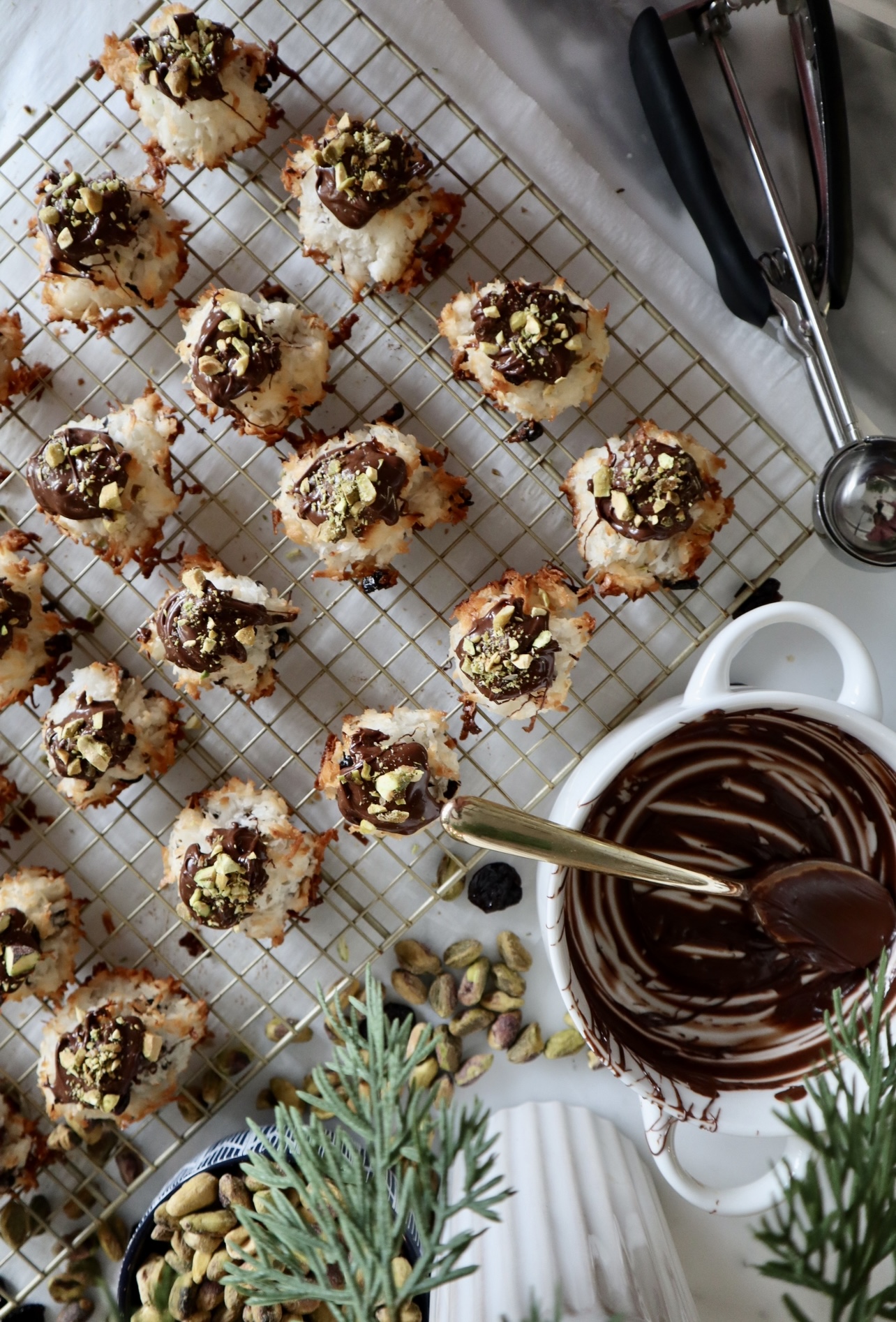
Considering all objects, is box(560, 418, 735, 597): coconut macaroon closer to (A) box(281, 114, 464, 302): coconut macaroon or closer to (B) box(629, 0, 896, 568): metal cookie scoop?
(B) box(629, 0, 896, 568): metal cookie scoop

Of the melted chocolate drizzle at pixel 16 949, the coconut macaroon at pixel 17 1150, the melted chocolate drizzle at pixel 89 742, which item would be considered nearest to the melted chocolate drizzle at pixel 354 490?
the melted chocolate drizzle at pixel 89 742

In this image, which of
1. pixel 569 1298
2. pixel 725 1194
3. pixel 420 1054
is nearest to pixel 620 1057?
pixel 725 1194

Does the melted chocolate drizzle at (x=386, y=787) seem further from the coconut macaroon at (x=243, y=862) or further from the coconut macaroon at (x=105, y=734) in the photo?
the coconut macaroon at (x=105, y=734)

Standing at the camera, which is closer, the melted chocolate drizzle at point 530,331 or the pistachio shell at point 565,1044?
the melted chocolate drizzle at point 530,331

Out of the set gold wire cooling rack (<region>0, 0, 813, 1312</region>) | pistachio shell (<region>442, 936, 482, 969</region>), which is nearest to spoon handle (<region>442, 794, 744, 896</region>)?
gold wire cooling rack (<region>0, 0, 813, 1312</region>)

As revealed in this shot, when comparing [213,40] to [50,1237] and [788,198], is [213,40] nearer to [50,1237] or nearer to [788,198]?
[788,198]

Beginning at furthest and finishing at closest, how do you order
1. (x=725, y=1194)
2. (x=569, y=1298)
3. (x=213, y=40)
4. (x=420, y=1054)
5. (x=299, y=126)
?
(x=299, y=126)
(x=213, y=40)
(x=725, y=1194)
(x=569, y=1298)
(x=420, y=1054)
